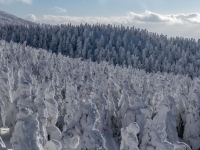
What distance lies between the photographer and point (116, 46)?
146875 millimetres

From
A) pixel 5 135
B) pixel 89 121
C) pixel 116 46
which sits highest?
pixel 89 121

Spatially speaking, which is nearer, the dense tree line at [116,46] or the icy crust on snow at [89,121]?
the icy crust on snow at [89,121]

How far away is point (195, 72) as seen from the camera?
113m

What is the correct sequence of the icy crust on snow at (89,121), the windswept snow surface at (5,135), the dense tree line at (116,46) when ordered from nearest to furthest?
the icy crust on snow at (89,121) → the windswept snow surface at (5,135) → the dense tree line at (116,46)

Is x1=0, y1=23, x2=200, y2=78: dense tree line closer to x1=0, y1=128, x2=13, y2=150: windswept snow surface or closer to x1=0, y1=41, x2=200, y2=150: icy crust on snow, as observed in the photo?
x1=0, y1=41, x2=200, y2=150: icy crust on snow

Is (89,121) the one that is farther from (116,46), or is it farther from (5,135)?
(116,46)

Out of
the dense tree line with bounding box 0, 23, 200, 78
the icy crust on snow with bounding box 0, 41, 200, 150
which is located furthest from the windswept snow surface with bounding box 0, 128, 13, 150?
the dense tree line with bounding box 0, 23, 200, 78

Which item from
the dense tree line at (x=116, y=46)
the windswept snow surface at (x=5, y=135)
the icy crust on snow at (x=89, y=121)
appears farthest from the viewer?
the dense tree line at (x=116, y=46)

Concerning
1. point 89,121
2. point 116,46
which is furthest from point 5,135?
point 116,46

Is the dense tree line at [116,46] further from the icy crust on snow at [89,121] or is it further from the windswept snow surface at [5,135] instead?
the windswept snow surface at [5,135]

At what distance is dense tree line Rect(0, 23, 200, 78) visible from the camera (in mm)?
119750

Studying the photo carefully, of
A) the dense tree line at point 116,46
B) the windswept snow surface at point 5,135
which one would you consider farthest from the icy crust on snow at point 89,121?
the dense tree line at point 116,46

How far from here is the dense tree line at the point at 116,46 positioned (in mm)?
119750

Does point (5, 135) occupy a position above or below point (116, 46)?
above
